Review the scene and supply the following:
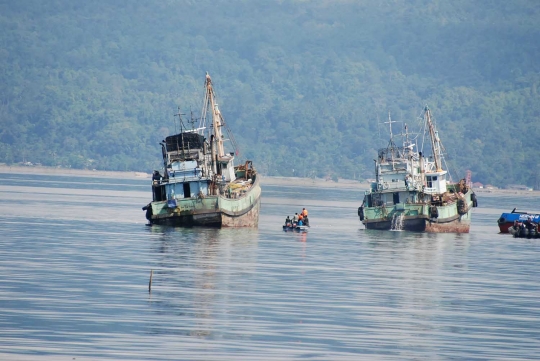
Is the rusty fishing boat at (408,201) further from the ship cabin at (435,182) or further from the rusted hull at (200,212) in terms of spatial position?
the rusted hull at (200,212)

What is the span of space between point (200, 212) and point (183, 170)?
3956mm

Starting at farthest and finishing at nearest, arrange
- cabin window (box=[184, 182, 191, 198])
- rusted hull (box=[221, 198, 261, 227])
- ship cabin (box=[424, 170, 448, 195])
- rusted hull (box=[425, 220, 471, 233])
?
ship cabin (box=[424, 170, 448, 195]) → rusted hull (box=[425, 220, 471, 233]) → cabin window (box=[184, 182, 191, 198]) → rusted hull (box=[221, 198, 261, 227])

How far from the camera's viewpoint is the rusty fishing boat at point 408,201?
95.8 metres

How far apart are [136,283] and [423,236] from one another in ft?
149

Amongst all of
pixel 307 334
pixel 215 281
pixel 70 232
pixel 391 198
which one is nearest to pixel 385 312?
pixel 307 334

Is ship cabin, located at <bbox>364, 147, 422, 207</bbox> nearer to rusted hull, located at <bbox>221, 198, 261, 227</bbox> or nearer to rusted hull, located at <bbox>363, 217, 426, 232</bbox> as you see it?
rusted hull, located at <bbox>363, 217, 426, 232</bbox>

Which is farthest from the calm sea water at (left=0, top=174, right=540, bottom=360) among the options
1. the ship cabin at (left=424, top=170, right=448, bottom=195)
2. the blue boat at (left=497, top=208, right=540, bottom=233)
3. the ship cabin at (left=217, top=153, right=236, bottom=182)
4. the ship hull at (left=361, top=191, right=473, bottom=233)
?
the blue boat at (left=497, top=208, right=540, bottom=233)

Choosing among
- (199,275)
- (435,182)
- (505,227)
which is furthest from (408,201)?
(199,275)

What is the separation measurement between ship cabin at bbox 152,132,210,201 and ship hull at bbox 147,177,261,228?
116 cm

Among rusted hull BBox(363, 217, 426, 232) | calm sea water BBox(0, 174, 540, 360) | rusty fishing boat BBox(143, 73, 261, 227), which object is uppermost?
rusty fishing boat BBox(143, 73, 261, 227)

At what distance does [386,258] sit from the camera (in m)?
70.5

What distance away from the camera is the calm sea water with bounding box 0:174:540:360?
36844 millimetres

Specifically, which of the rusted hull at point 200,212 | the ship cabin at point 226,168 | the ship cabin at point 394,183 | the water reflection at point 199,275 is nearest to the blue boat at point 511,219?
the ship cabin at point 394,183

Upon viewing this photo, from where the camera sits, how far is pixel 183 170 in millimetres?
88938
